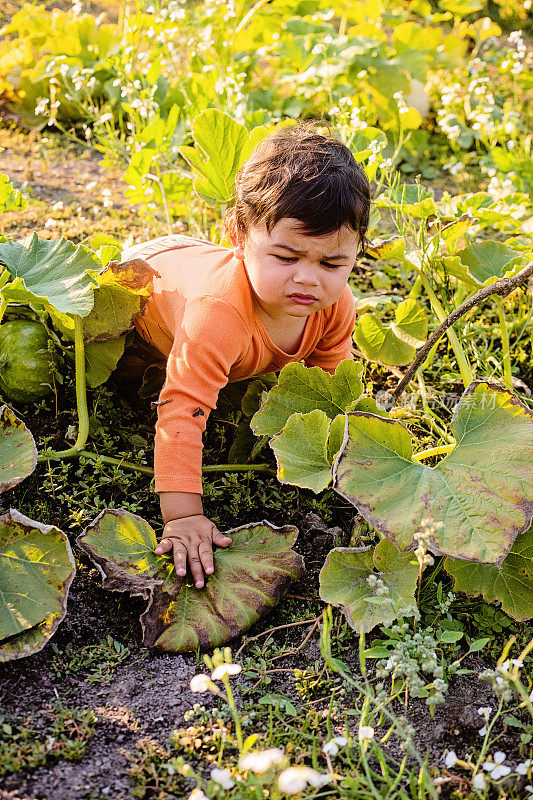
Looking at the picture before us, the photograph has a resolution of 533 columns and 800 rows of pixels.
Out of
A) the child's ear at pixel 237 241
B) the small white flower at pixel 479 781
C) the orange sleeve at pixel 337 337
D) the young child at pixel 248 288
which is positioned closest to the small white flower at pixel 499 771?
the small white flower at pixel 479 781

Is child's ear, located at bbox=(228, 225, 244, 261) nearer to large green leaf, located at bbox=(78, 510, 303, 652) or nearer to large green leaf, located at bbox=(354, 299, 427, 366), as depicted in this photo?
large green leaf, located at bbox=(354, 299, 427, 366)

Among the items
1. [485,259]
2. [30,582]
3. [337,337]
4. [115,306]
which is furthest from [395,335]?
[30,582]

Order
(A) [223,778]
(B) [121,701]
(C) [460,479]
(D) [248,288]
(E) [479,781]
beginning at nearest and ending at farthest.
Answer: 1. (A) [223,778]
2. (E) [479,781]
3. (B) [121,701]
4. (C) [460,479]
5. (D) [248,288]

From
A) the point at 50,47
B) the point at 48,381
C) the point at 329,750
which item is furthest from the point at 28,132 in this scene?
the point at 329,750

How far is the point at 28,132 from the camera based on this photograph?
165 inches

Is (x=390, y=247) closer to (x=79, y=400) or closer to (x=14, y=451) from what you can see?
(x=79, y=400)

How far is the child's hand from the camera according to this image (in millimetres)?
1968

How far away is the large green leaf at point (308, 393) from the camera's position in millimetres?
2203

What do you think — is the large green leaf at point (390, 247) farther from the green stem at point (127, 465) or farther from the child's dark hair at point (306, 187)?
the green stem at point (127, 465)

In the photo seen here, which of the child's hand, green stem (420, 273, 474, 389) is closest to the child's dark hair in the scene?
green stem (420, 273, 474, 389)

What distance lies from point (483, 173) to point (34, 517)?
120 inches

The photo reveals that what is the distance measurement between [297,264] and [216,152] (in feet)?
2.50

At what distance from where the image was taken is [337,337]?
8.49 feet

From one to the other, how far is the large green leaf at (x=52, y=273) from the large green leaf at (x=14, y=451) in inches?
12.0
